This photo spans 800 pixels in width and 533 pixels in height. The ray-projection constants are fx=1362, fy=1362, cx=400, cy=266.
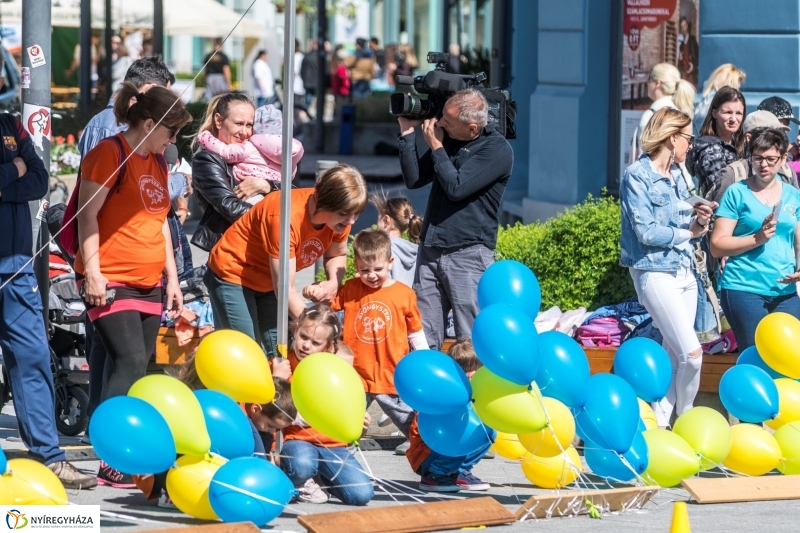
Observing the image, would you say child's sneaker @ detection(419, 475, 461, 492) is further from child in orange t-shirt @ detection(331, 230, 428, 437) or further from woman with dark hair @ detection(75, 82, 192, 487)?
woman with dark hair @ detection(75, 82, 192, 487)

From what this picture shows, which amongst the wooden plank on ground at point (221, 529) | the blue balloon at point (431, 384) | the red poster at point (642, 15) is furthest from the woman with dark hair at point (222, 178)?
the red poster at point (642, 15)

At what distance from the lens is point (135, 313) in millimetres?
6090

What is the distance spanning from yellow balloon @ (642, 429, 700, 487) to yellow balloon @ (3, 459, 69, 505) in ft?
8.32

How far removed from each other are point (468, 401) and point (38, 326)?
1.88 m

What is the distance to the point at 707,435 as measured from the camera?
607cm

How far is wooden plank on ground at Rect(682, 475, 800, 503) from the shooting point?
610 centimetres

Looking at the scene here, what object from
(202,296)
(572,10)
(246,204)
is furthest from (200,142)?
(572,10)

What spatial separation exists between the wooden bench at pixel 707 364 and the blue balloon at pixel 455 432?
1677mm

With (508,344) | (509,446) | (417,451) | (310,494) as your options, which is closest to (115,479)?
(310,494)

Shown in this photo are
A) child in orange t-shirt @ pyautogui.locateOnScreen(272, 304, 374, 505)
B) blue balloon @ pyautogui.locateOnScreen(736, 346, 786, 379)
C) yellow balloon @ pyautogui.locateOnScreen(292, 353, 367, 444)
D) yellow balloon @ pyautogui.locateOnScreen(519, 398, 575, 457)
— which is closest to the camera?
yellow balloon @ pyautogui.locateOnScreen(292, 353, 367, 444)

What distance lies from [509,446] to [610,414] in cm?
50

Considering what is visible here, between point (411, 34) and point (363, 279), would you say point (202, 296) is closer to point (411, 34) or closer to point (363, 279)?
point (363, 279)

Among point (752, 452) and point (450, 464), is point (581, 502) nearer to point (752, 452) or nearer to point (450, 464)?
point (450, 464)

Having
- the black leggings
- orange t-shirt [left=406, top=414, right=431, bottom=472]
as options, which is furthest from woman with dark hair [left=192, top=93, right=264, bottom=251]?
orange t-shirt [left=406, top=414, right=431, bottom=472]
